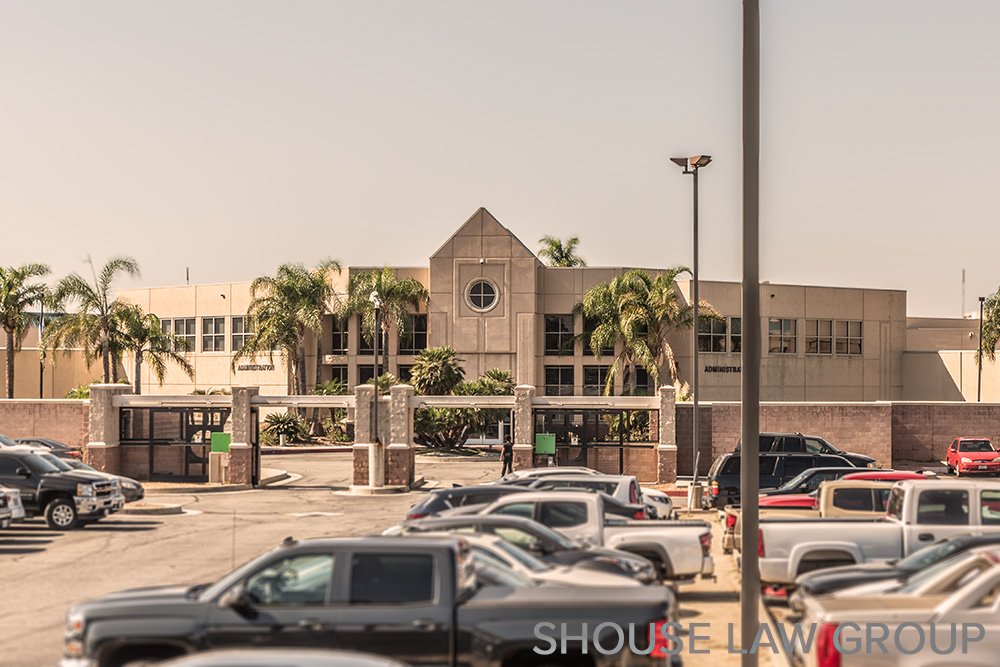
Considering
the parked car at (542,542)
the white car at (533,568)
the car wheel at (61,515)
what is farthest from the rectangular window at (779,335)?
the white car at (533,568)

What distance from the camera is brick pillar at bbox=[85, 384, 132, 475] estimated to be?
42.4 metres

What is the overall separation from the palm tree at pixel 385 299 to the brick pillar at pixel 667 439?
72.0 feet

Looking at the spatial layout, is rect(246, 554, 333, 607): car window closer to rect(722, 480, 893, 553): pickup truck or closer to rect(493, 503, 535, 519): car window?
rect(493, 503, 535, 519): car window

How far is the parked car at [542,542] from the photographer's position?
14.9 m

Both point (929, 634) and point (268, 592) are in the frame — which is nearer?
point (929, 634)

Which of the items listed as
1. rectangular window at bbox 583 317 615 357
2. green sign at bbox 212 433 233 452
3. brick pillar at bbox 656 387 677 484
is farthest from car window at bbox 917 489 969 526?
rectangular window at bbox 583 317 615 357

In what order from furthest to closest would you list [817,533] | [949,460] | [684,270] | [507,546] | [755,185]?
[684,270]
[949,460]
[817,533]
[507,546]
[755,185]

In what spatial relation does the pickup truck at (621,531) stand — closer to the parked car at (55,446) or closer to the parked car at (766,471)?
the parked car at (766,471)

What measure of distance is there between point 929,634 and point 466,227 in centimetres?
5040

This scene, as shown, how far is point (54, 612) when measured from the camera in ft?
57.1

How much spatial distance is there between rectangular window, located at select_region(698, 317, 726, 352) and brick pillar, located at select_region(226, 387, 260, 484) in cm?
2739

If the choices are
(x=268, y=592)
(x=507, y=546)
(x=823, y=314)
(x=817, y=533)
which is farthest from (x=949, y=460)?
(x=268, y=592)

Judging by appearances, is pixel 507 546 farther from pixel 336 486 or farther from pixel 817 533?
pixel 336 486

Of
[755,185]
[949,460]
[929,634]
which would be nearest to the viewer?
[929,634]
